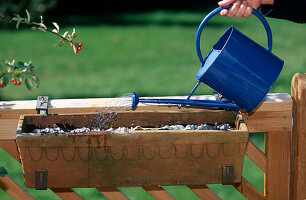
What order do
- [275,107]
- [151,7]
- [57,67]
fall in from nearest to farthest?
[275,107] → [57,67] → [151,7]

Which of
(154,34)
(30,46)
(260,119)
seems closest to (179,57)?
(154,34)

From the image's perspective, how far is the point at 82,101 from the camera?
1.79 m

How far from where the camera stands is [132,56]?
253 inches

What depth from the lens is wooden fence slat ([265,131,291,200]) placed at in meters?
1.80

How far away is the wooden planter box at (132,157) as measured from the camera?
4.98ft

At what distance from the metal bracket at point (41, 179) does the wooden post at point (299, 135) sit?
88 cm

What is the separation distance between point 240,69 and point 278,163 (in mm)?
433

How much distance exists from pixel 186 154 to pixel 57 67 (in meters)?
4.64

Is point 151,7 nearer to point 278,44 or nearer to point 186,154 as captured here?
point 278,44

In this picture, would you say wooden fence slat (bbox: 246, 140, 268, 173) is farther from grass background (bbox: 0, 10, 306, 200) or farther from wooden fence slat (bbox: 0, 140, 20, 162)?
grass background (bbox: 0, 10, 306, 200)

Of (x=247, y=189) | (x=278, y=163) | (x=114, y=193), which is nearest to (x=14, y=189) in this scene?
(x=114, y=193)

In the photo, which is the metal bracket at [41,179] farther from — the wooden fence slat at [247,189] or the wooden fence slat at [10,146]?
the wooden fence slat at [247,189]

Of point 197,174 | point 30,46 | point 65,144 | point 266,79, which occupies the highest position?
point 266,79

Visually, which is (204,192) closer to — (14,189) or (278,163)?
(278,163)
